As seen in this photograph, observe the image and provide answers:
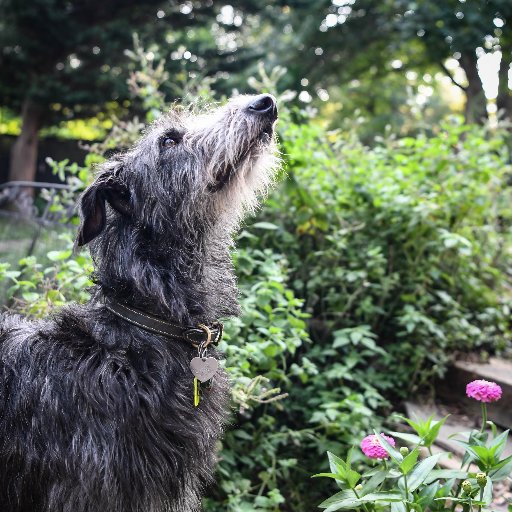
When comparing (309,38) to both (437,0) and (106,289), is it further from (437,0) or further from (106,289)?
(106,289)

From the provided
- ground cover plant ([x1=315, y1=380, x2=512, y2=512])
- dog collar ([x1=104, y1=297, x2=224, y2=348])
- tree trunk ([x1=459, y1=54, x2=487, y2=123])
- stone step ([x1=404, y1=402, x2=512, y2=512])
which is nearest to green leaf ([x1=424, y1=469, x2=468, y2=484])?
ground cover plant ([x1=315, y1=380, x2=512, y2=512])

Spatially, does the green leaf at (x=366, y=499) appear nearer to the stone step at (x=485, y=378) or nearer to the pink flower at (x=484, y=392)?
the pink flower at (x=484, y=392)

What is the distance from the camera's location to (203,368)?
214cm

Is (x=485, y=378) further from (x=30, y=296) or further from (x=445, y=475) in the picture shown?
(x=30, y=296)

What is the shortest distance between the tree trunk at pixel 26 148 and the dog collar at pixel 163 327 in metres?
14.9

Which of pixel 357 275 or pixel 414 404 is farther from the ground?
pixel 357 275

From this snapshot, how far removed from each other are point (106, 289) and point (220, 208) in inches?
22.2

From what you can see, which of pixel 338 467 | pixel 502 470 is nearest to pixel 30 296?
pixel 338 467

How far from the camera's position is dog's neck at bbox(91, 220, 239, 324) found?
2209 millimetres

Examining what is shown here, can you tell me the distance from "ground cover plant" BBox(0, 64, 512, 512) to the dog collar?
1080 millimetres

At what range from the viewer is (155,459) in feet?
6.77

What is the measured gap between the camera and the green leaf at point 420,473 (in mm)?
2055

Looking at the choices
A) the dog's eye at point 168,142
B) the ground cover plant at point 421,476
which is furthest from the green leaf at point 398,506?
the dog's eye at point 168,142

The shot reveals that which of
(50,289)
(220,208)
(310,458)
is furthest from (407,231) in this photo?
(50,289)
